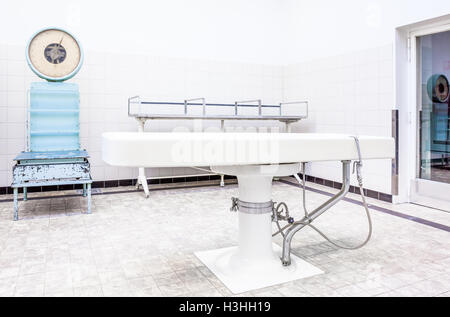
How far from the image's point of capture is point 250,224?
2.01 meters

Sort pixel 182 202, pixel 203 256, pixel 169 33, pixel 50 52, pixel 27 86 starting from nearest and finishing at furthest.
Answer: pixel 203 256
pixel 50 52
pixel 182 202
pixel 27 86
pixel 169 33

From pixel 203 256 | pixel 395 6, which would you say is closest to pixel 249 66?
pixel 395 6

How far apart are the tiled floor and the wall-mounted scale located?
0.53 m

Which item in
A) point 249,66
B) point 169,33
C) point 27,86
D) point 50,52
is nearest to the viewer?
point 50,52

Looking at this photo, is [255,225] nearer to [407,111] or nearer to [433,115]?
[407,111]

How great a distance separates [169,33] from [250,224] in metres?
3.81

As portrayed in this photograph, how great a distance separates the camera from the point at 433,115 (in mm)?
3971

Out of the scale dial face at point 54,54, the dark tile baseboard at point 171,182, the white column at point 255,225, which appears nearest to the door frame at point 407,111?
the dark tile baseboard at point 171,182

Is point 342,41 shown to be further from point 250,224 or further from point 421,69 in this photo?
→ point 250,224

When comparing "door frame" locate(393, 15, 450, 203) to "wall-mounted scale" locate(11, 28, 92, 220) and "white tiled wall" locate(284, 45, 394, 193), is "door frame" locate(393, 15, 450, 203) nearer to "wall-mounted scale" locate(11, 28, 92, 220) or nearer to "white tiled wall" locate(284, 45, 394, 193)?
"white tiled wall" locate(284, 45, 394, 193)

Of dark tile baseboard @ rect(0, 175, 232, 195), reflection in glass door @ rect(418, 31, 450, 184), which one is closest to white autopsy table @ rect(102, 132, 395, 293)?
reflection in glass door @ rect(418, 31, 450, 184)

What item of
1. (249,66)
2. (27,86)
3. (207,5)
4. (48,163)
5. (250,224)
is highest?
(207,5)

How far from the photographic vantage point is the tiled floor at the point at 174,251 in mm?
1896

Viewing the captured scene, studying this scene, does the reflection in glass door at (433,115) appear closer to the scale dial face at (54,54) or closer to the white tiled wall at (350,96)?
the white tiled wall at (350,96)
